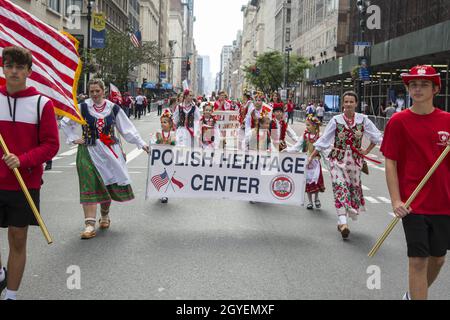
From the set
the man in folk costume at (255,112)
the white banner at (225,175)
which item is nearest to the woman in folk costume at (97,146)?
the white banner at (225,175)

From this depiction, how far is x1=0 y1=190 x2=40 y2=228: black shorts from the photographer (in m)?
4.52

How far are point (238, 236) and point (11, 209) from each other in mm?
3762

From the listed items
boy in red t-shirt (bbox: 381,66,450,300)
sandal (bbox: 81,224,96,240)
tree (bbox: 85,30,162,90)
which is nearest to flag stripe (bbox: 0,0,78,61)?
sandal (bbox: 81,224,96,240)

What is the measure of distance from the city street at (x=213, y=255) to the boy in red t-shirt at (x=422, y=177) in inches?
45.2

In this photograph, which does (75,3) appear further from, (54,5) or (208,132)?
(208,132)

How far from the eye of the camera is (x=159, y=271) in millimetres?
5984

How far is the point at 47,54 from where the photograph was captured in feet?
19.3

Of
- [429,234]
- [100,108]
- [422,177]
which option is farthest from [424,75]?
[100,108]

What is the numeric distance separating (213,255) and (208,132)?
744 centimetres

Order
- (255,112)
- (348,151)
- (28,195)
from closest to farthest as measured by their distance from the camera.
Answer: (28,195) < (348,151) < (255,112)

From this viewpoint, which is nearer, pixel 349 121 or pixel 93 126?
pixel 93 126

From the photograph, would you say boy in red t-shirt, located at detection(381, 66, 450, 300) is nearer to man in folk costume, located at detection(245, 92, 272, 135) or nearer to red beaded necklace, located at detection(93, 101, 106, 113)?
red beaded necklace, located at detection(93, 101, 106, 113)

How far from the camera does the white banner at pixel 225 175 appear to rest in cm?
879

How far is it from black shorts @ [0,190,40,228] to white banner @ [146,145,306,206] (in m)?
4.27
